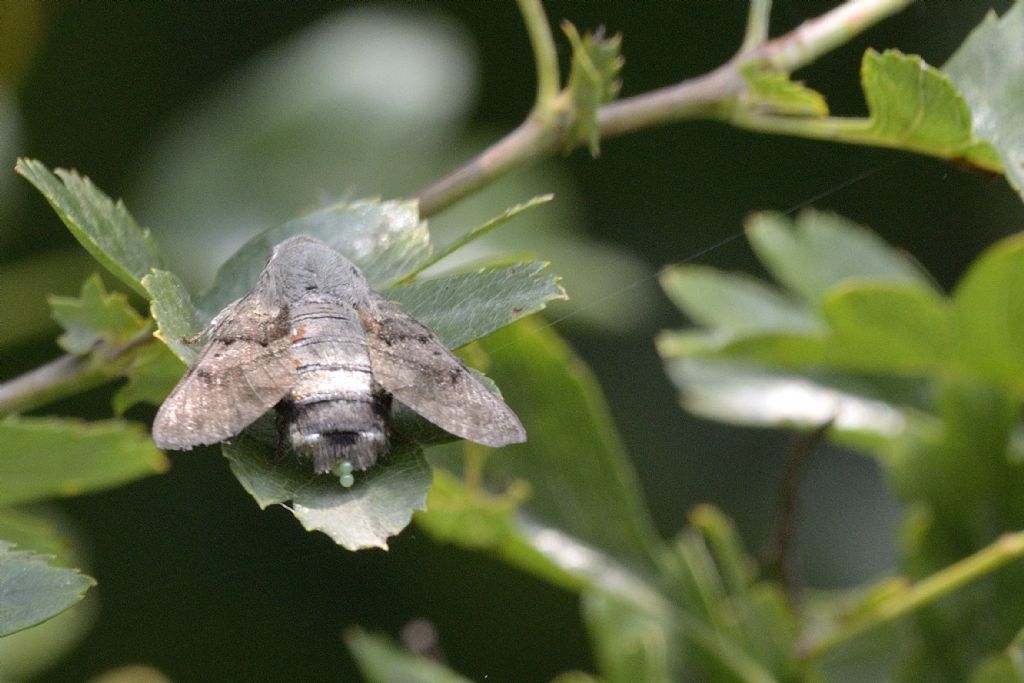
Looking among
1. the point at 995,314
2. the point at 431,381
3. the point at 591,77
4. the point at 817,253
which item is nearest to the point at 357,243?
the point at 431,381

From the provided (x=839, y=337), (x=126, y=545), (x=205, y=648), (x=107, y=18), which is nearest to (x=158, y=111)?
(x=107, y=18)

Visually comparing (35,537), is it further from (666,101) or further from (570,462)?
(666,101)

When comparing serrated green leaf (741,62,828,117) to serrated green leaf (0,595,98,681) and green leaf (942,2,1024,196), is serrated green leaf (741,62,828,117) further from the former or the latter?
serrated green leaf (0,595,98,681)

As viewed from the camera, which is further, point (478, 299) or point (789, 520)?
point (789, 520)

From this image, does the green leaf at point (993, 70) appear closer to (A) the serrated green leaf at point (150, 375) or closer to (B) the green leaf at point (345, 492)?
(B) the green leaf at point (345, 492)

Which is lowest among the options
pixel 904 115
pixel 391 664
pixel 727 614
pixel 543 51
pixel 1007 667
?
pixel 1007 667

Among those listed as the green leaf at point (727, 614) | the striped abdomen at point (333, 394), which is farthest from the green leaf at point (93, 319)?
the green leaf at point (727, 614)
